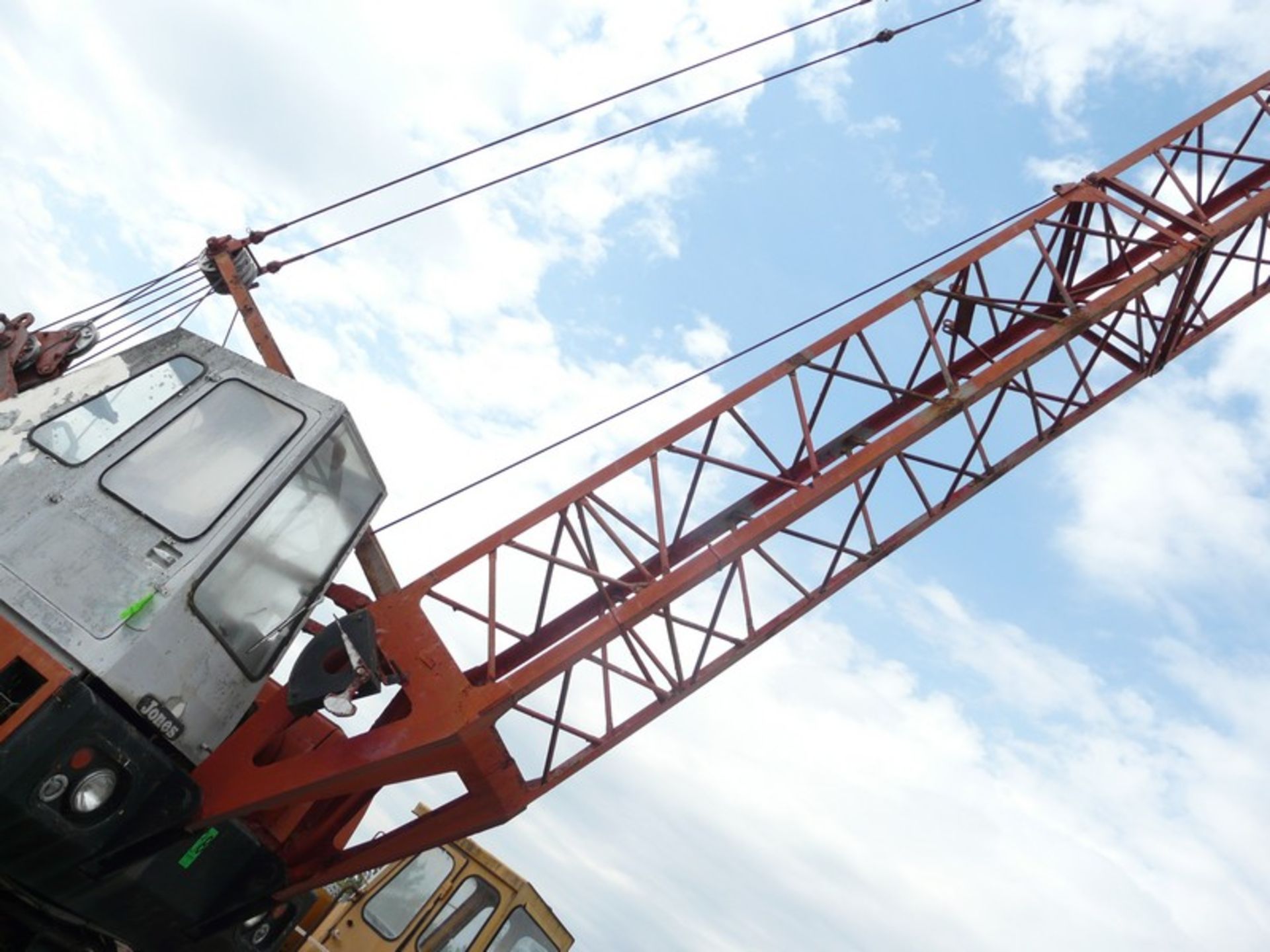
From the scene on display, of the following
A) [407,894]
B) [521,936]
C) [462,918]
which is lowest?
[407,894]

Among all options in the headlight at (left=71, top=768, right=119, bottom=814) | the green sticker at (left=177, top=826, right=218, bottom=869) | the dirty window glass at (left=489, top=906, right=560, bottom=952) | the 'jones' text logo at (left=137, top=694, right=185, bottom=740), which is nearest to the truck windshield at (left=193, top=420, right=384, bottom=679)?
the 'jones' text logo at (left=137, top=694, right=185, bottom=740)

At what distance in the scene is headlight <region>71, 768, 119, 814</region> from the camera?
5.00 metres

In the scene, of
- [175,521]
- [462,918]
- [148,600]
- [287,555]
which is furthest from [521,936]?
[175,521]

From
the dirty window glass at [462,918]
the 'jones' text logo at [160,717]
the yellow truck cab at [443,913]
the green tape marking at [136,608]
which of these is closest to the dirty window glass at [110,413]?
the green tape marking at [136,608]

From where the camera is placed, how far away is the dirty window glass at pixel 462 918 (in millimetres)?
8227

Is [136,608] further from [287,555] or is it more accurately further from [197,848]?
[197,848]

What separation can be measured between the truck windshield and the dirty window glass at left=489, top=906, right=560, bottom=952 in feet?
12.1

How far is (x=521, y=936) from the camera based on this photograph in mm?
8422

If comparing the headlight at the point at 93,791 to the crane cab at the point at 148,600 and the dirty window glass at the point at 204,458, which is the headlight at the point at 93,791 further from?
the dirty window glass at the point at 204,458

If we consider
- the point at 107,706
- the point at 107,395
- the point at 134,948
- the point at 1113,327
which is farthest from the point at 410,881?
the point at 1113,327

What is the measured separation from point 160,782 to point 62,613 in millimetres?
1032

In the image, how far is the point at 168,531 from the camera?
5.42 meters

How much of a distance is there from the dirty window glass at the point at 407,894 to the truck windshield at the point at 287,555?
3.14 m

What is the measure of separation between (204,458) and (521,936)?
4.94 metres
